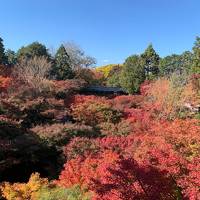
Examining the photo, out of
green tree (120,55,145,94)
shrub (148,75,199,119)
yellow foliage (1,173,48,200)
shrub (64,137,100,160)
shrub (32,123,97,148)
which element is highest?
green tree (120,55,145,94)

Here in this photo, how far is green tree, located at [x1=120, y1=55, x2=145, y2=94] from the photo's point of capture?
153 ft

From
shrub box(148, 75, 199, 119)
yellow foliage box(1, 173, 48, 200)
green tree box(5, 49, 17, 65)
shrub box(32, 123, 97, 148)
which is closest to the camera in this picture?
yellow foliage box(1, 173, 48, 200)

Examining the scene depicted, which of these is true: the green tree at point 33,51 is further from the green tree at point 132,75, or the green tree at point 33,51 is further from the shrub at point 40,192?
the shrub at point 40,192

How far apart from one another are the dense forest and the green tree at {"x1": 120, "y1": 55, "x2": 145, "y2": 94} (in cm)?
12

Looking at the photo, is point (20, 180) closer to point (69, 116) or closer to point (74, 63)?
point (69, 116)

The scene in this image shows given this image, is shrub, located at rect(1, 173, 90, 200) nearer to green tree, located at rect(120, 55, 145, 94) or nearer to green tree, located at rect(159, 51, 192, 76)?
green tree, located at rect(159, 51, 192, 76)

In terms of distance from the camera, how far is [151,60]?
51.6 m

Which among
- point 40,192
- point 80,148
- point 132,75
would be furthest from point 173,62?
point 40,192

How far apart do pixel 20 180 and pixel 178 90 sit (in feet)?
53.4

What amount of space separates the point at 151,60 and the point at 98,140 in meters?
31.4

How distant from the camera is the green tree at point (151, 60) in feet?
165

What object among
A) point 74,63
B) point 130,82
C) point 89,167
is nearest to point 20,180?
point 89,167

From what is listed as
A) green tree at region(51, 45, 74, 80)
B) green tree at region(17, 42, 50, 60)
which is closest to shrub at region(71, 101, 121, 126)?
green tree at region(51, 45, 74, 80)

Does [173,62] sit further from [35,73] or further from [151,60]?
[35,73]
